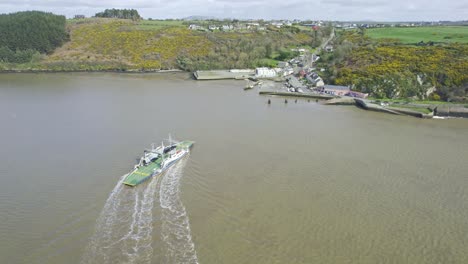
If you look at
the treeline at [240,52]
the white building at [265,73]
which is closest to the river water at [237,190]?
the white building at [265,73]

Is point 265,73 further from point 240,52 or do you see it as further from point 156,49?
point 156,49

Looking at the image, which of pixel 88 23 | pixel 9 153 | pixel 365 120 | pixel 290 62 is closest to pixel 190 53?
pixel 290 62

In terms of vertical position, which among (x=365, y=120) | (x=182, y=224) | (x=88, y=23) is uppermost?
(x=88, y=23)

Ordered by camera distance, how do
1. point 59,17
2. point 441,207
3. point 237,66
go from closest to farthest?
point 441,207 → point 237,66 → point 59,17

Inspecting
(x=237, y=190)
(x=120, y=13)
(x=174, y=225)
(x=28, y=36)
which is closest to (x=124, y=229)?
(x=174, y=225)

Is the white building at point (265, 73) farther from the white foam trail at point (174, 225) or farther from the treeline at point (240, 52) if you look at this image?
the white foam trail at point (174, 225)

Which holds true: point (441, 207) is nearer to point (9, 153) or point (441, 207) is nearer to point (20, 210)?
point (20, 210)
